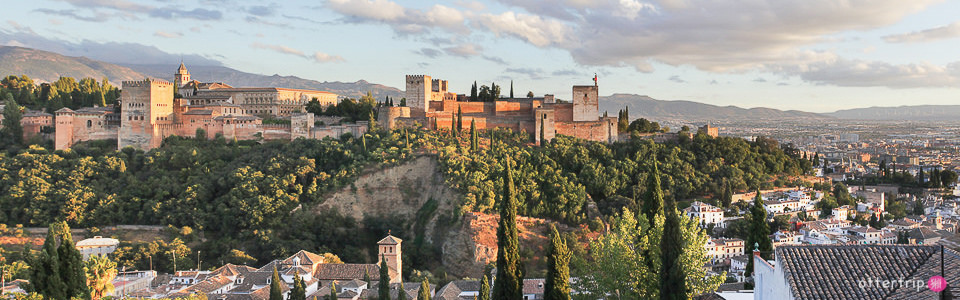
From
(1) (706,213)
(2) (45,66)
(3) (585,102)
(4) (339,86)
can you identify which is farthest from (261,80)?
(1) (706,213)

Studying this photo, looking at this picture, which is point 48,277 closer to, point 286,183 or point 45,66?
point 286,183

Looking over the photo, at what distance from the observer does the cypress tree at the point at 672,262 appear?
519 inches

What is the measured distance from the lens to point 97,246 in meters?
33.9

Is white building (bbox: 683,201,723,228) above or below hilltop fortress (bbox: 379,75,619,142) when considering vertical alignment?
below

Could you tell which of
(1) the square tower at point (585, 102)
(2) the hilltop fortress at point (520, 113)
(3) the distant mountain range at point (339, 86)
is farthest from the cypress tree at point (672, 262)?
(3) the distant mountain range at point (339, 86)

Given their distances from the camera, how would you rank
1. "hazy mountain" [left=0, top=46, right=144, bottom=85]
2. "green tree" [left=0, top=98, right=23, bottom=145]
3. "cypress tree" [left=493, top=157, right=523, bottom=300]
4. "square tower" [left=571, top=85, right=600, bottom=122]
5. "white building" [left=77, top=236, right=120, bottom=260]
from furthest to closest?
"hazy mountain" [left=0, top=46, right=144, bottom=85]
"square tower" [left=571, top=85, right=600, bottom=122]
"green tree" [left=0, top=98, right=23, bottom=145]
"white building" [left=77, top=236, right=120, bottom=260]
"cypress tree" [left=493, top=157, right=523, bottom=300]

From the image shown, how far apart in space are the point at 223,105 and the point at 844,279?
133 ft

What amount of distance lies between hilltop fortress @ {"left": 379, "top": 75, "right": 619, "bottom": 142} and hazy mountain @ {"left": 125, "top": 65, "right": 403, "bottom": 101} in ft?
348

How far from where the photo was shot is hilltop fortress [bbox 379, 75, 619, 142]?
42.8 metres

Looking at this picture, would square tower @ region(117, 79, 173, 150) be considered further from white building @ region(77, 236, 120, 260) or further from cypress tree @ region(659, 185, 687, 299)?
cypress tree @ region(659, 185, 687, 299)

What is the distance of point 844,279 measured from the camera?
32.5 feet

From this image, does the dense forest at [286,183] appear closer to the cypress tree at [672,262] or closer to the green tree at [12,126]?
the green tree at [12,126]

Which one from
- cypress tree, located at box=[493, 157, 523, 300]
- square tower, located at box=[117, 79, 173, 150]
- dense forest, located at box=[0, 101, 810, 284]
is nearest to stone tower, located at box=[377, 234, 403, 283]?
dense forest, located at box=[0, 101, 810, 284]

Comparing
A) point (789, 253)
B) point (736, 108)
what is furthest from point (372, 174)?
point (736, 108)
